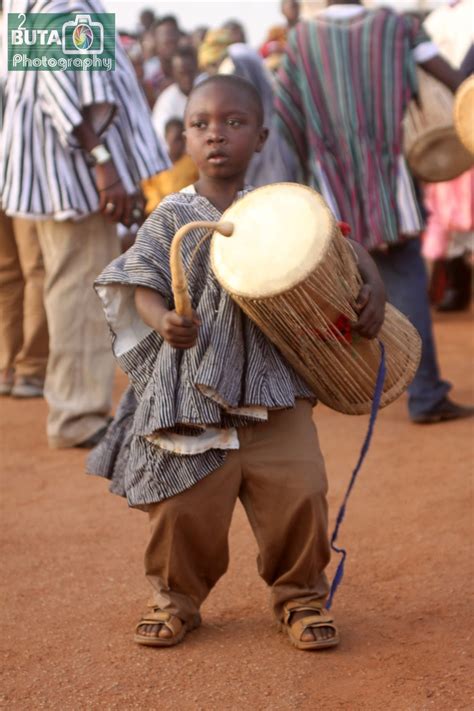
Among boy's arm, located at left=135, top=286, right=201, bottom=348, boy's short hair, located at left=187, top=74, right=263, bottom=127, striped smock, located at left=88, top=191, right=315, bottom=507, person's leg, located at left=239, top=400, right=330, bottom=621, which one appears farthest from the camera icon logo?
person's leg, located at left=239, top=400, right=330, bottom=621

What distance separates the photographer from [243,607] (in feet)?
11.4

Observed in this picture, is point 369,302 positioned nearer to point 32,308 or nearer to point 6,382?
point 32,308

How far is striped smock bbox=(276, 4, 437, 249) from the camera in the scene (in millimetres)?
5520

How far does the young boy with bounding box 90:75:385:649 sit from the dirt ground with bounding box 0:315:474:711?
0.44 ft

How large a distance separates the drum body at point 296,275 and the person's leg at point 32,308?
3226mm

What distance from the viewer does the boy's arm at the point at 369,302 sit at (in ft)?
9.82

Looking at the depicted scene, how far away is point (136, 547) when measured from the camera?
4031 mm

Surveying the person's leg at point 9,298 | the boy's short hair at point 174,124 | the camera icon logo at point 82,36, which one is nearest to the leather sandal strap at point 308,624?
the camera icon logo at point 82,36

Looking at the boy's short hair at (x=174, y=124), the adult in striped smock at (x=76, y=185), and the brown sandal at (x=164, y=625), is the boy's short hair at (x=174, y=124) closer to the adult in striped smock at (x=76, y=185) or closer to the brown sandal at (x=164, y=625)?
the adult in striped smock at (x=76, y=185)

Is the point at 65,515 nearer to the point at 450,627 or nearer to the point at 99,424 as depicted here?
the point at 99,424

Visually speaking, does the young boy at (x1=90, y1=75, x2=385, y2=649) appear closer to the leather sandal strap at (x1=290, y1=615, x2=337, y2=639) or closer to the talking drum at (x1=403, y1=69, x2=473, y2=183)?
the leather sandal strap at (x1=290, y1=615, x2=337, y2=639)

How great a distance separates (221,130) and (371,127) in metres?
2.60

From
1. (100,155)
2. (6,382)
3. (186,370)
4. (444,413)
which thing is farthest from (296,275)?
(6,382)

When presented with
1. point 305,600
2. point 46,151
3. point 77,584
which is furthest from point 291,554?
point 46,151
